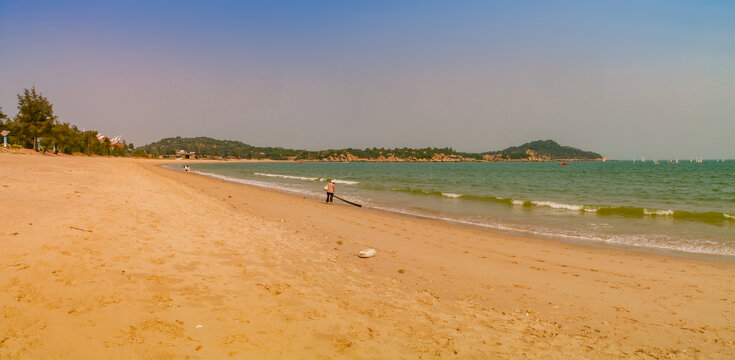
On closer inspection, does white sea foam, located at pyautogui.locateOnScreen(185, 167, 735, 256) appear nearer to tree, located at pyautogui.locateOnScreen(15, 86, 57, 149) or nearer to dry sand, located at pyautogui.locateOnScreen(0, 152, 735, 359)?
dry sand, located at pyautogui.locateOnScreen(0, 152, 735, 359)

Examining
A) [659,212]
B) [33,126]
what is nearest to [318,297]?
[659,212]

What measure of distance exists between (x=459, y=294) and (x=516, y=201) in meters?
18.7

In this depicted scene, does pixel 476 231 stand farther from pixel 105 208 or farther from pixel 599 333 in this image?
pixel 105 208

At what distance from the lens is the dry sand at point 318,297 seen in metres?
4.04

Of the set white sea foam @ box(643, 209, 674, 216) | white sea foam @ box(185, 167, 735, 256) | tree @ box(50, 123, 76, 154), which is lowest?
white sea foam @ box(185, 167, 735, 256)

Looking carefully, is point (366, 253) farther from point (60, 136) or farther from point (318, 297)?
point (60, 136)

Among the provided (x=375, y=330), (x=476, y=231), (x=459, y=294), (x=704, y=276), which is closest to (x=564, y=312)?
(x=459, y=294)

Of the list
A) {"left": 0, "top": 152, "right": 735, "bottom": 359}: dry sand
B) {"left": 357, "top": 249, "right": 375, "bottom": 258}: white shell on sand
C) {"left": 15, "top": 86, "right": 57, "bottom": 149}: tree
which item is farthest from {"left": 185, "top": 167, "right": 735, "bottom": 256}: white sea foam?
{"left": 15, "top": 86, "right": 57, "bottom": 149}: tree

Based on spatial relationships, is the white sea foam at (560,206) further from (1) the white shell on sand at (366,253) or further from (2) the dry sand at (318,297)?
(1) the white shell on sand at (366,253)

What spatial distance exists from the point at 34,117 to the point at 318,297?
67.7 meters

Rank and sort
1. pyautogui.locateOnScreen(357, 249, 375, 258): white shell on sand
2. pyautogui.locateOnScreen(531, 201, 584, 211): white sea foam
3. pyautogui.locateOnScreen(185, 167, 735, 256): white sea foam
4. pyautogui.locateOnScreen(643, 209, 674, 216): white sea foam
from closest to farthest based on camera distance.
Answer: pyautogui.locateOnScreen(357, 249, 375, 258): white shell on sand < pyautogui.locateOnScreen(185, 167, 735, 256): white sea foam < pyautogui.locateOnScreen(643, 209, 674, 216): white sea foam < pyautogui.locateOnScreen(531, 201, 584, 211): white sea foam

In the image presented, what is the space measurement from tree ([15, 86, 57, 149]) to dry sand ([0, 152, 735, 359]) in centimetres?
5692

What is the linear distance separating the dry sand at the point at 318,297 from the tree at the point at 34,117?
56925 millimetres

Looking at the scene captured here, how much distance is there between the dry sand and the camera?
404cm
